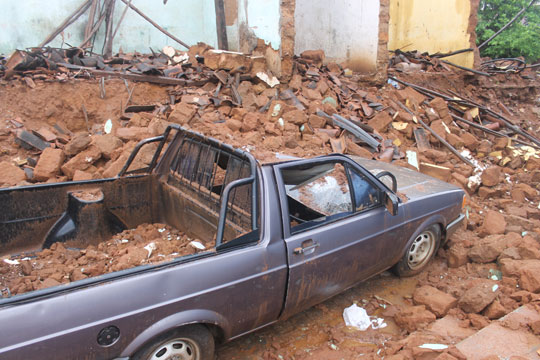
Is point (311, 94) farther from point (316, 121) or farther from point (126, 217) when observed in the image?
point (126, 217)

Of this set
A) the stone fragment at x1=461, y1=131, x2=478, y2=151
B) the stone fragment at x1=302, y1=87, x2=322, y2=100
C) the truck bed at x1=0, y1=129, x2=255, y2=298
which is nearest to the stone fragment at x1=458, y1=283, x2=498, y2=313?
the truck bed at x1=0, y1=129, x2=255, y2=298

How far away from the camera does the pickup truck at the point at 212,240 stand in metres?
2.34

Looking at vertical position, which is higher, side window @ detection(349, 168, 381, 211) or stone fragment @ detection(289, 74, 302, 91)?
stone fragment @ detection(289, 74, 302, 91)

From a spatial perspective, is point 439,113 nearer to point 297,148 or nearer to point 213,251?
point 297,148

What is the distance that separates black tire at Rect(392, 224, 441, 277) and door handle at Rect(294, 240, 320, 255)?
1432 mm

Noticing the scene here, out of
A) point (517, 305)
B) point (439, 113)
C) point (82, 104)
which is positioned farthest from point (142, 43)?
point (517, 305)

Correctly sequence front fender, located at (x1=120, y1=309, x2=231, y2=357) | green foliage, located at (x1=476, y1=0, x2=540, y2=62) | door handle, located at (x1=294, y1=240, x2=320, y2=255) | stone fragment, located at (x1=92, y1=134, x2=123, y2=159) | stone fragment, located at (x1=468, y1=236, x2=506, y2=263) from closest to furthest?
1. front fender, located at (x1=120, y1=309, x2=231, y2=357)
2. door handle, located at (x1=294, y1=240, x2=320, y2=255)
3. stone fragment, located at (x1=468, y1=236, x2=506, y2=263)
4. stone fragment, located at (x1=92, y1=134, x2=123, y2=159)
5. green foliage, located at (x1=476, y1=0, x2=540, y2=62)

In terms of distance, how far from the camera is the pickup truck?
7.68ft

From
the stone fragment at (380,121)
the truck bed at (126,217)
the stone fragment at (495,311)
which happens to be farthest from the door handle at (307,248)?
the stone fragment at (380,121)

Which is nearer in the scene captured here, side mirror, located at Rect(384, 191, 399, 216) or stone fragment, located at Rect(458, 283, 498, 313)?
side mirror, located at Rect(384, 191, 399, 216)

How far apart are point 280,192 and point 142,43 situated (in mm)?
10273

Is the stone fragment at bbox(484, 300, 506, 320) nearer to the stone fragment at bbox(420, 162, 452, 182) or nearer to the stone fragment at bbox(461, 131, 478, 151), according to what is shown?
the stone fragment at bbox(420, 162, 452, 182)

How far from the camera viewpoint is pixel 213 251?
2.81m

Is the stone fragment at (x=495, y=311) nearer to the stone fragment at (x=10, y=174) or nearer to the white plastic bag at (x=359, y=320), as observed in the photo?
the white plastic bag at (x=359, y=320)
